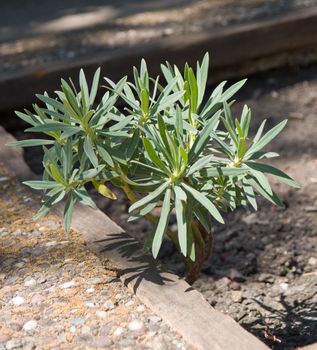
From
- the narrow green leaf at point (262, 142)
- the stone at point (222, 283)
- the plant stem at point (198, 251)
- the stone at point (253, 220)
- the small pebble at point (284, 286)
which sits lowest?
the small pebble at point (284, 286)

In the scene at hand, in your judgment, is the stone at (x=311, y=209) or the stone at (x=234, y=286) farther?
the stone at (x=311, y=209)

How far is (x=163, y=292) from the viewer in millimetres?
1975

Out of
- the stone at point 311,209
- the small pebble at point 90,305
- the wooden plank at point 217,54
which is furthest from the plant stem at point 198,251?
the wooden plank at point 217,54

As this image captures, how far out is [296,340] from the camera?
210 centimetres

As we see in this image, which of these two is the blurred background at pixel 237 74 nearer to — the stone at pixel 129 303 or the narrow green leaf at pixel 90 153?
the stone at pixel 129 303

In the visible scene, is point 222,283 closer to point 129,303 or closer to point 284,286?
point 284,286

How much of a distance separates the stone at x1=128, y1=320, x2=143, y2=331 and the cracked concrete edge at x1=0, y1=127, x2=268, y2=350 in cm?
5

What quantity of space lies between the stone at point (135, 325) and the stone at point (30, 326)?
223mm

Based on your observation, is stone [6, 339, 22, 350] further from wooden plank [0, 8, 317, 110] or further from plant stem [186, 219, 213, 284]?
wooden plank [0, 8, 317, 110]

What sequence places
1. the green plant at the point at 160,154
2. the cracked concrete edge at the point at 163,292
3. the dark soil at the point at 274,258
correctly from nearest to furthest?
the cracked concrete edge at the point at 163,292 → the green plant at the point at 160,154 → the dark soil at the point at 274,258

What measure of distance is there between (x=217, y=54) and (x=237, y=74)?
8.0 inches

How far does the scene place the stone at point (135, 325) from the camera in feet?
6.16

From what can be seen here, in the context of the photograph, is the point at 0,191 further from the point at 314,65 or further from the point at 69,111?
the point at 314,65

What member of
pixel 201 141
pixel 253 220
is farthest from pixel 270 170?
pixel 253 220
